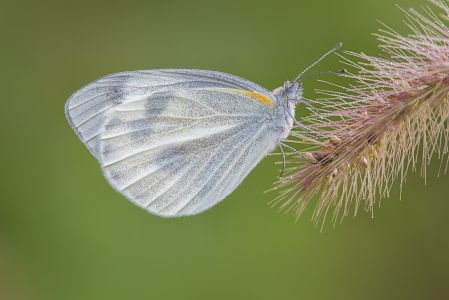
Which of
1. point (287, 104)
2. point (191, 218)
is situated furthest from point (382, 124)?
point (191, 218)

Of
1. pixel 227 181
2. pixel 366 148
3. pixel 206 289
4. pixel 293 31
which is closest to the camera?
pixel 366 148

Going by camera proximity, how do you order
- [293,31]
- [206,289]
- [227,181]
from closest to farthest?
[227,181], [206,289], [293,31]

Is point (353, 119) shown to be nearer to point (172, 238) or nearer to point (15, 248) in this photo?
point (172, 238)

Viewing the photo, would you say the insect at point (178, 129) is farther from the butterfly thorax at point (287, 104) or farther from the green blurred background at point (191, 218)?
the green blurred background at point (191, 218)

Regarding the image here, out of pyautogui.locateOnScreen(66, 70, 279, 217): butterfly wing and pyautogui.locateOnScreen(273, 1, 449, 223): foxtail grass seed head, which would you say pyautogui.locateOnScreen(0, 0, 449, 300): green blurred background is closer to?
pyautogui.locateOnScreen(66, 70, 279, 217): butterfly wing

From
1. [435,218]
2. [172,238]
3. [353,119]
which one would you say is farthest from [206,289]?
[353,119]

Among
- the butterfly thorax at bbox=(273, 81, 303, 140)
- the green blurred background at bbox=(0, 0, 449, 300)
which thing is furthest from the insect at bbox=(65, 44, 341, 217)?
the green blurred background at bbox=(0, 0, 449, 300)
